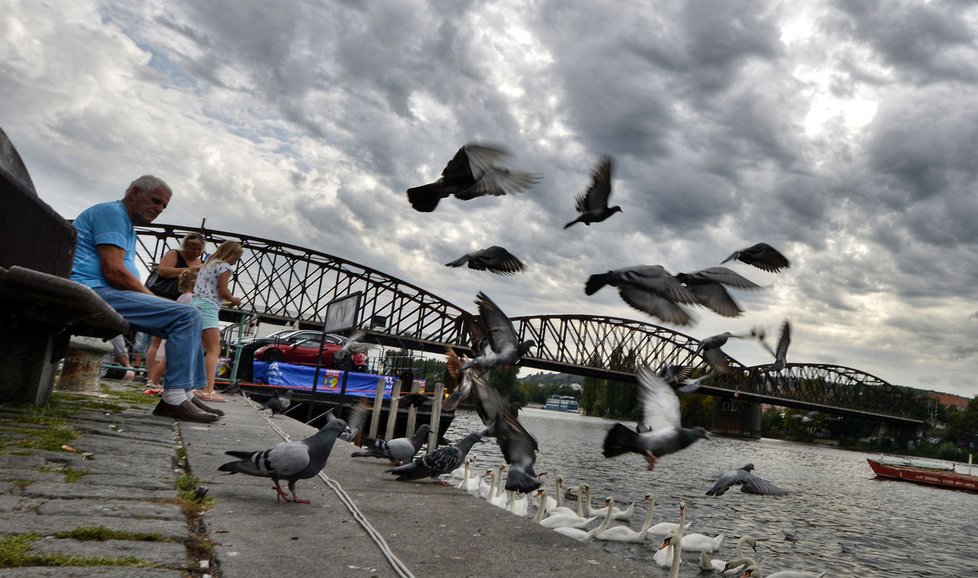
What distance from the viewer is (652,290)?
5.78 m

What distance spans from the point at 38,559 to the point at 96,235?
4.43 metres

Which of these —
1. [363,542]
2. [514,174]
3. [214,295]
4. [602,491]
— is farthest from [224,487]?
[602,491]

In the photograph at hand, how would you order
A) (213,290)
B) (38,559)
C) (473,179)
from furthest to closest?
(213,290) → (473,179) → (38,559)

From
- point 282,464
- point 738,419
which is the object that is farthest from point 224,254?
point 738,419

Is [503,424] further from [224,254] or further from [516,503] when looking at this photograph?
[516,503]

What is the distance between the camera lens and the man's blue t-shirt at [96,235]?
601 cm

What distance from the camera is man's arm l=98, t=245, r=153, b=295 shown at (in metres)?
6.00

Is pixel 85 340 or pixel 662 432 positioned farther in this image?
pixel 85 340

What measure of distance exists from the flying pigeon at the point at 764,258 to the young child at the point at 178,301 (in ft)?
19.7

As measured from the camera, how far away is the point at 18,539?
2.42 metres

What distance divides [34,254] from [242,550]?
3410mm

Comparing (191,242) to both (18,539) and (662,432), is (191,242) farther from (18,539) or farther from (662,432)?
(18,539)

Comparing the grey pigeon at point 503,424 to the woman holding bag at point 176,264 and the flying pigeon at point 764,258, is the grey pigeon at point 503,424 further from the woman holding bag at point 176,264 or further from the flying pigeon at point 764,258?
the woman holding bag at point 176,264

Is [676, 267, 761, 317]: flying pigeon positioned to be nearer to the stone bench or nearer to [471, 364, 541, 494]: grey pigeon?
[471, 364, 541, 494]: grey pigeon
